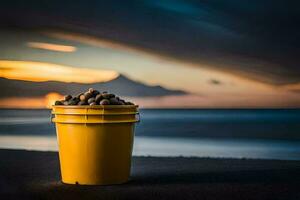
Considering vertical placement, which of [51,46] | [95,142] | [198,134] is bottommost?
Result: [95,142]

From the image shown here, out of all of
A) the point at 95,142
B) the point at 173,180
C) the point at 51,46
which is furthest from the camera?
the point at 51,46

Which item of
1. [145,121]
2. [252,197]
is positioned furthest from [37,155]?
[252,197]

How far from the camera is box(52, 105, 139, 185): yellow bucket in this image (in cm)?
405

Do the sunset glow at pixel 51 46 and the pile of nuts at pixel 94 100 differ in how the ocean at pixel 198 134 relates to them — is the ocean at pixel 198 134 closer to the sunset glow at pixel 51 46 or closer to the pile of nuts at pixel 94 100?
the sunset glow at pixel 51 46

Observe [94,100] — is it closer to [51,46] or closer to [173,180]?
[173,180]

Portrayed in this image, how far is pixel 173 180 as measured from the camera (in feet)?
14.0

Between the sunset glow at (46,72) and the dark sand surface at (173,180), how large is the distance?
1351mm

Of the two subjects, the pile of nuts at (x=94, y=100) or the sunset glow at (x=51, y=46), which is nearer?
the pile of nuts at (x=94, y=100)

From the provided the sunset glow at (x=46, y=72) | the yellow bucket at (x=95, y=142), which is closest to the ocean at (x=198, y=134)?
the sunset glow at (x=46, y=72)

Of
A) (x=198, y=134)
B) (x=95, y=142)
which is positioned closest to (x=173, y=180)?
(x=95, y=142)

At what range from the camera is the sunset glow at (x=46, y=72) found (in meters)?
6.86

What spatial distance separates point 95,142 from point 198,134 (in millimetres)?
3552

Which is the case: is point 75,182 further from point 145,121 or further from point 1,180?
point 145,121

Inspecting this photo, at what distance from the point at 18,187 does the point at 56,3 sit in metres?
3.48
